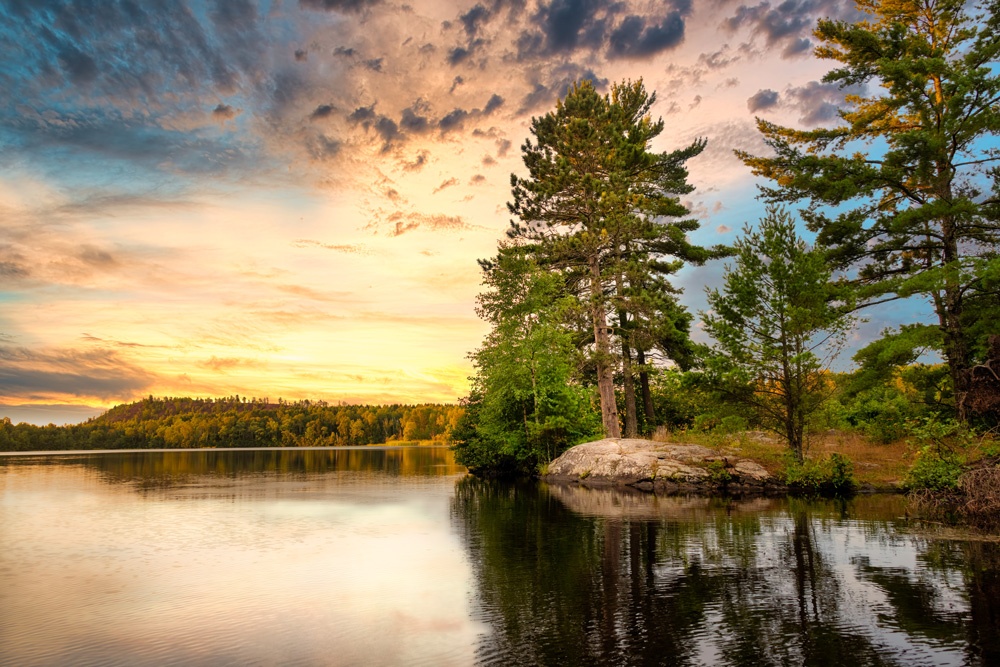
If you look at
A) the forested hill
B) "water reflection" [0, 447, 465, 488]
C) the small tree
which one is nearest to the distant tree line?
the small tree

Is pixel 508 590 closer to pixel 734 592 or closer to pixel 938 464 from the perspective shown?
pixel 734 592

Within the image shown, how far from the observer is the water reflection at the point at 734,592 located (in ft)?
22.3

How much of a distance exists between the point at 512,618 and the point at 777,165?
23.0 metres

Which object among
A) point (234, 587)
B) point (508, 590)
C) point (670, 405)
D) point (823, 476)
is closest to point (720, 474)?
point (823, 476)

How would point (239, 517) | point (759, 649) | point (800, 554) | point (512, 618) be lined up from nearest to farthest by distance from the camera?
1. point (759, 649)
2. point (512, 618)
3. point (800, 554)
4. point (239, 517)

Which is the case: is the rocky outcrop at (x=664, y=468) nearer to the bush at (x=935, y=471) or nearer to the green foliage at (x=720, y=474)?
the green foliage at (x=720, y=474)

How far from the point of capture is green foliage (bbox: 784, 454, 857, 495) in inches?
904

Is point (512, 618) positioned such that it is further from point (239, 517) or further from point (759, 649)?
point (239, 517)

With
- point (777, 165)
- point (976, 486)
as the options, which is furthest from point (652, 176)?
point (976, 486)

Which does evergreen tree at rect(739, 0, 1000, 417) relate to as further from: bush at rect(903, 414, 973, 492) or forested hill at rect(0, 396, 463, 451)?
forested hill at rect(0, 396, 463, 451)

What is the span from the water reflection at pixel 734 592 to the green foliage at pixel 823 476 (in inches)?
259

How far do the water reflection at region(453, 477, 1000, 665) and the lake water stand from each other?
0.04 metres

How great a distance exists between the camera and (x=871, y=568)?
10477 millimetres

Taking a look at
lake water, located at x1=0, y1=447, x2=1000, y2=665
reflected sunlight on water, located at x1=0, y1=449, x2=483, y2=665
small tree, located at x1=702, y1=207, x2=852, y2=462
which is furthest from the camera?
small tree, located at x1=702, y1=207, x2=852, y2=462
